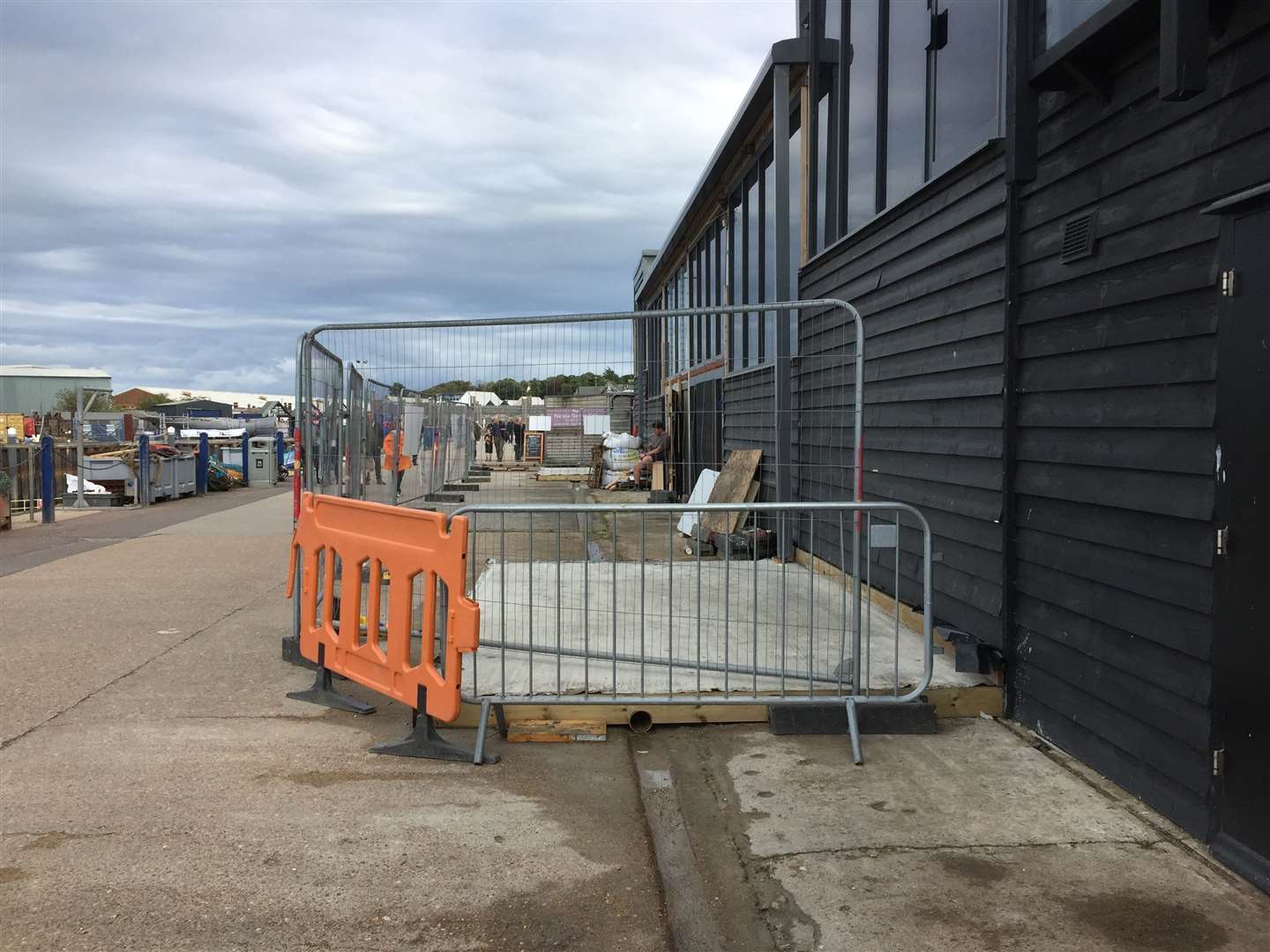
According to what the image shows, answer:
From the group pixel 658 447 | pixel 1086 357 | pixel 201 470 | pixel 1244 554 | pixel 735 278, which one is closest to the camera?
pixel 1244 554

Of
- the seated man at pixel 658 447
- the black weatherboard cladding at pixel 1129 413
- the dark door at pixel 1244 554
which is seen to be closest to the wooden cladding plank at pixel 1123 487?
the black weatherboard cladding at pixel 1129 413

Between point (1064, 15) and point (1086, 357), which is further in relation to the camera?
point (1064, 15)

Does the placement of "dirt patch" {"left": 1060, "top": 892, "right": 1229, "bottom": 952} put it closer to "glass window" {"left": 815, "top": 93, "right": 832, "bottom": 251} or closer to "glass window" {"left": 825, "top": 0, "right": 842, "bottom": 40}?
"glass window" {"left": 815, "top": 93, "right": 832, "bottom": 251}

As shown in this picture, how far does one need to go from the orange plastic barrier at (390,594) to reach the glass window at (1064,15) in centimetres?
394

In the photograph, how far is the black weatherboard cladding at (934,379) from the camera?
17.8ft

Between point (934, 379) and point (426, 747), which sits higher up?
point (934, 379)

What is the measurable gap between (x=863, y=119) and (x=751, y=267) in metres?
4.08

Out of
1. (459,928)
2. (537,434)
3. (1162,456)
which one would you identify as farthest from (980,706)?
(537,434)

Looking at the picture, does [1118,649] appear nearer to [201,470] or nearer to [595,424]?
[595,424]

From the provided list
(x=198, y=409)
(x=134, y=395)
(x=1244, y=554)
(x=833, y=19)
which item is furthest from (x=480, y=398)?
(x=134, y=395)

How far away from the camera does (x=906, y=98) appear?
7.21 meters

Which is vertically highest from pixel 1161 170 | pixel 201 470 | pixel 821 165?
pixel 821 165

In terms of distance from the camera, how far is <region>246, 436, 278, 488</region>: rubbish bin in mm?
28109

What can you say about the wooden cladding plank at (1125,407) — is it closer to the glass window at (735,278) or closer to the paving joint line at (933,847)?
the paving joint line at (933,847)
